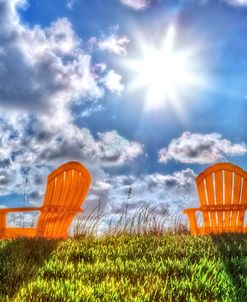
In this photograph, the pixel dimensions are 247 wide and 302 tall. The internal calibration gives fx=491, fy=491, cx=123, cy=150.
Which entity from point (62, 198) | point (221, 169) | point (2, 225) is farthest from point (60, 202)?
point (221, 169)

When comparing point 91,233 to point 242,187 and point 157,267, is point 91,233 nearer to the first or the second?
point 242,187

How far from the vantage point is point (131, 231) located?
6.91 m

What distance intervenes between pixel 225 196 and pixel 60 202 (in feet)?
7.69

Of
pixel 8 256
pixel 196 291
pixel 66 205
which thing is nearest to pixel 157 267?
pixel 196 291

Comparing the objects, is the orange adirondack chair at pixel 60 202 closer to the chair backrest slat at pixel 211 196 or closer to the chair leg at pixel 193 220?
the chair leg at pixel 193 220

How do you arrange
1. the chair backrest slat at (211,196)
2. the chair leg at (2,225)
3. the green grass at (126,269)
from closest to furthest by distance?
the green grass at (126,269) < the chair leg at (2,225) < the chair backrest slat at (211,196)

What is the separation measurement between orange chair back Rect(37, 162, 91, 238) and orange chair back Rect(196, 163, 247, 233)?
5.54 feet

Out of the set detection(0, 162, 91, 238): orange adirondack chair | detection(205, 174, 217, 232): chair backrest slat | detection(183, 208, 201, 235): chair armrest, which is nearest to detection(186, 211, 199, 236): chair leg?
detection(183, 208, 201, 235): chair armrest

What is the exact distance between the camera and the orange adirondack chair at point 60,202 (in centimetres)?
655

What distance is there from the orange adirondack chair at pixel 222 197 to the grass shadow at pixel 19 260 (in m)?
2.43

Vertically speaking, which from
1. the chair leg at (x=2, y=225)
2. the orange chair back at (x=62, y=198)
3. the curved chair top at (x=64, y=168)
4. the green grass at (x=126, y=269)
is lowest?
the green grass at (x=126, y=269)

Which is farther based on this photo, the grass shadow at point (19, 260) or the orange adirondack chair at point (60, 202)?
the orange adirondack chair at point (60, 202)

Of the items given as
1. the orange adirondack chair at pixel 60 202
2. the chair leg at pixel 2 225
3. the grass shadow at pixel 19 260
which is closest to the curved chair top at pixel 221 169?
the orange adirondack chair at pixel 60 202

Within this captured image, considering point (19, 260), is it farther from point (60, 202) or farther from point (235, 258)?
point (60, 202)
